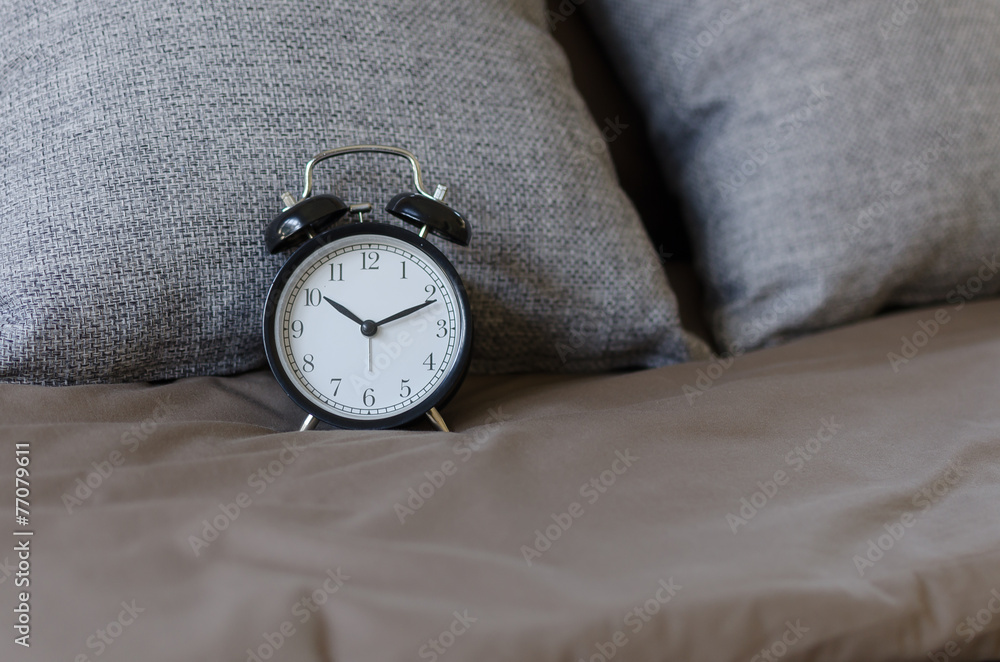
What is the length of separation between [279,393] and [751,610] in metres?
0.52

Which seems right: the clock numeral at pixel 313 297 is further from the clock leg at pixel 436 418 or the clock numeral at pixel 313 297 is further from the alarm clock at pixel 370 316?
the clock leg at pixel 436 418

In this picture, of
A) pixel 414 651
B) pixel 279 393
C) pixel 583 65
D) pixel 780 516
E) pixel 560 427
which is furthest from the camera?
pixel 583 65

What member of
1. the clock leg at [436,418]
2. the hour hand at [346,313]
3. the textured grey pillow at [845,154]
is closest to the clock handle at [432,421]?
the clock leg at [436,418]

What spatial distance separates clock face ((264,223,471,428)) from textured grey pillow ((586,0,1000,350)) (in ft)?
1.51

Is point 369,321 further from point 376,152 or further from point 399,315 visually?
point 376,152

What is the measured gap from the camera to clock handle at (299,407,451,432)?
28.4 inches

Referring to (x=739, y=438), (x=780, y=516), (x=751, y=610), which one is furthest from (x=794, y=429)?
(x=751, y=610)

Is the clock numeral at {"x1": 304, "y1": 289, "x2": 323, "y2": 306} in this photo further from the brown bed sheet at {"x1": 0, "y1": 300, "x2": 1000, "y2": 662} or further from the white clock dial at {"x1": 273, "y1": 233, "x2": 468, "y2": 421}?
the brown bed sheet at {"x1": 0, "y1": 300, "x2": 1000, "y2": 662}

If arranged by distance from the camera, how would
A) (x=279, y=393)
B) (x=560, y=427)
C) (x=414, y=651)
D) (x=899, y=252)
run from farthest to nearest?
(x=899, y=252)
(x=279, y=393)
(x=560, y=427)
(x=414, y=651)

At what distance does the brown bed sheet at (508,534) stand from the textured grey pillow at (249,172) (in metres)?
0.09

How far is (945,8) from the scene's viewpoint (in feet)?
3.26

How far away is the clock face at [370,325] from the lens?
2.40 feet

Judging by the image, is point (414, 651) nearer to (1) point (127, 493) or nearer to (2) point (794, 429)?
(1) point (127, 493)

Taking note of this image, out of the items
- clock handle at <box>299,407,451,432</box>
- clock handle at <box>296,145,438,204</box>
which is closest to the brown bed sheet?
clock handle at <box>299,407,451,432</box>
